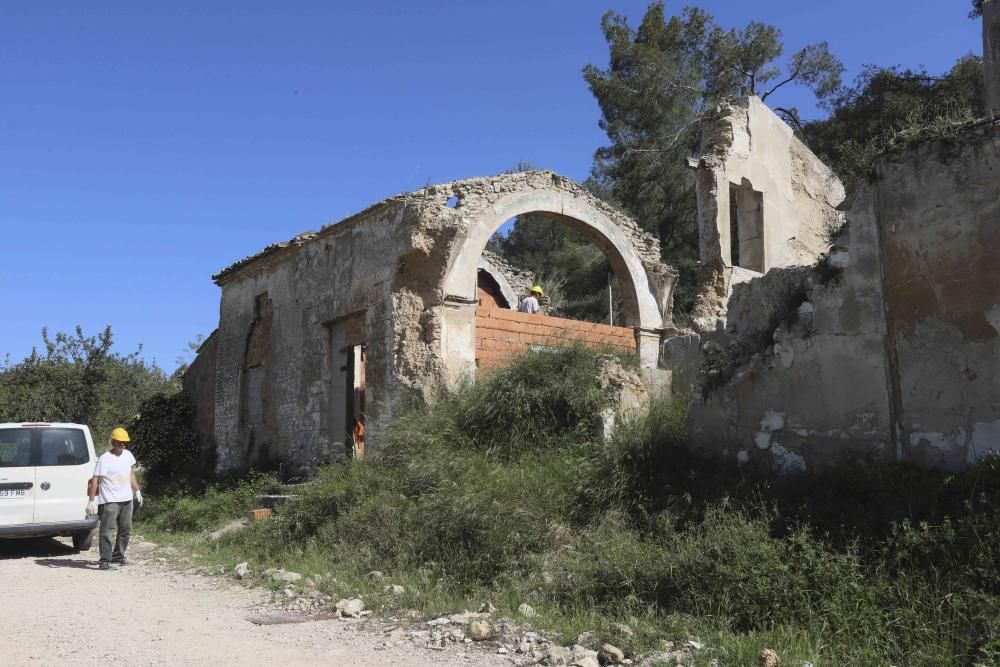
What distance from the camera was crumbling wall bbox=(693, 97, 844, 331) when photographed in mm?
13875

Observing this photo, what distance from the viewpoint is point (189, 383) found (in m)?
19.1

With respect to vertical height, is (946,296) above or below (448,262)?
below

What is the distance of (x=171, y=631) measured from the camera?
6.05m

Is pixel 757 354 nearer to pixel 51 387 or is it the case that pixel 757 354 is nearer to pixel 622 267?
Result: pixel 622 267

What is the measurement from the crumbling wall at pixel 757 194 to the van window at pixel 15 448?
9692 millimetres

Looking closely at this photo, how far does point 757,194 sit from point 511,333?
17.8 feet

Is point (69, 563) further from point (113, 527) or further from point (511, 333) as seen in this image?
point (511, 333)

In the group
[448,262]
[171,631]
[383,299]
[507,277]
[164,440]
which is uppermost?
[507,277]

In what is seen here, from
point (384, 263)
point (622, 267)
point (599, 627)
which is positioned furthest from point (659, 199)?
point (599, 627)

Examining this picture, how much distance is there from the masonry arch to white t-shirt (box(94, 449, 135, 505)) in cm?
442

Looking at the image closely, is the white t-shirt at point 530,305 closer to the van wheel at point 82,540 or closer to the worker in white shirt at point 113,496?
the worker in white shirt at point 113,496

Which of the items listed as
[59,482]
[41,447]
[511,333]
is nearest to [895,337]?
[511,333]

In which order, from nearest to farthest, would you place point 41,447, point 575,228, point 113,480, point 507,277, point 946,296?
1. point 946,296
2. point 113,480
3. point 41,447
4. point 575,228
5. point 507,277

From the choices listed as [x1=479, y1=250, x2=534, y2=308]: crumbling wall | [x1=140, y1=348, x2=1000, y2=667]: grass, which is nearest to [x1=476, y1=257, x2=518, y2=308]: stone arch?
[x1=479, y1=250, x2=534, y2=308]: crumbling wall
